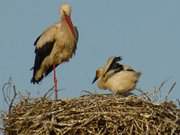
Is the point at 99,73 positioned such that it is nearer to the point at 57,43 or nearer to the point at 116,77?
the point at 116,77

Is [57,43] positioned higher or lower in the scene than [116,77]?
higher

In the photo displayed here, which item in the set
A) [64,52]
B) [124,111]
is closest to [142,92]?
[124,111]

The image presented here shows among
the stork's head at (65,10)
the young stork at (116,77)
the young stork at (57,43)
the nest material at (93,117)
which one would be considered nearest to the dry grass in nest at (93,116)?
the nest material at (93,117)

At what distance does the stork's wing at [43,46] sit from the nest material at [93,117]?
7.97 ft

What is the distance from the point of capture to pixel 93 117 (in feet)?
33.5

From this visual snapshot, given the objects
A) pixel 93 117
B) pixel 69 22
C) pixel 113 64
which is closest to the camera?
pixel 93 117

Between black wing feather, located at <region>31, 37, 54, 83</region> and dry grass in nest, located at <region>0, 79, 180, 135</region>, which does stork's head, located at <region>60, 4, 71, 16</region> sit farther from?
dry grass in nest, located at <region>0, 79, 180, 135</region>

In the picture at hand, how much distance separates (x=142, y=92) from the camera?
35.0 ft

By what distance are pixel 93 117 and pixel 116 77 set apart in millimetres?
1435

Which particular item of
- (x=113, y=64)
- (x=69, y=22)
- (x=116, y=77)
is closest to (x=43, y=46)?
(x=69, y=22)

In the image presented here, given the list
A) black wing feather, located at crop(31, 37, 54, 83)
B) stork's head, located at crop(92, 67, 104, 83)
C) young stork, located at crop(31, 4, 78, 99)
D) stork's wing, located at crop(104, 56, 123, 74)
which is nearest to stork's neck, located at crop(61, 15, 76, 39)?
young stork, located at crop(31, 4, 78, 99)

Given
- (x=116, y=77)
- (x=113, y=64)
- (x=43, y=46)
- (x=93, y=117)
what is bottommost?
(x=93, y=117)

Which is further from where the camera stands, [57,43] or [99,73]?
[57,43]

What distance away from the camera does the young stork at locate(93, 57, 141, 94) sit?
11.4 m
